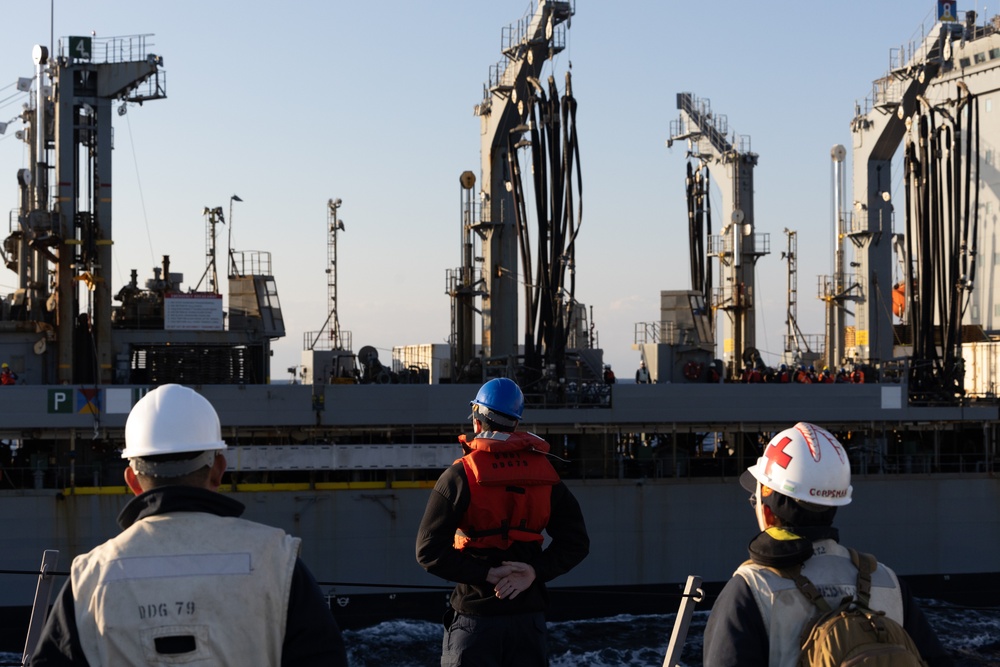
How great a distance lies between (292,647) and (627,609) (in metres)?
20.0

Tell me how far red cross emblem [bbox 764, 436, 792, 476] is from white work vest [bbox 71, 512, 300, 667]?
1.58m

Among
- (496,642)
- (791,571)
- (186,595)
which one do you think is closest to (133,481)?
(186,595)

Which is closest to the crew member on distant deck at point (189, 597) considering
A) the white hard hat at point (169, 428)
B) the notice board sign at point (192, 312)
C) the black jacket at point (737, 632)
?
the white hard hat at point (169, 428)

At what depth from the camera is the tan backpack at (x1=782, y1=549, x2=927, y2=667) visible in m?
3.18

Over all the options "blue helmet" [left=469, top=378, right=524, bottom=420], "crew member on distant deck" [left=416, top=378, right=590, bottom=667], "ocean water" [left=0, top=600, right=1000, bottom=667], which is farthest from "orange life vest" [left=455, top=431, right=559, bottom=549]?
"ocean water" [left=0, top=600, right=1000, bottom=667]

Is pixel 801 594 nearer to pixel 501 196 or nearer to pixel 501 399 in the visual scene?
pixel 501 399

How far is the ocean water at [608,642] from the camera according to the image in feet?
62.8

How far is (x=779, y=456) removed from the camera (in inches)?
149

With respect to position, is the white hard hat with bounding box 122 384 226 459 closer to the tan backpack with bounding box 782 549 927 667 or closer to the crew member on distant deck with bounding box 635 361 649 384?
the tan backpack with bounding box 782 549 927 667

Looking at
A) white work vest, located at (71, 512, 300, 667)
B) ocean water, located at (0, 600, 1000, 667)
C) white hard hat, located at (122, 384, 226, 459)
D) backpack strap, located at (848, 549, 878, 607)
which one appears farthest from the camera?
ocean water, located at (0, 600, 1000, 667)

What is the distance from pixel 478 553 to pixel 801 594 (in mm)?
2313

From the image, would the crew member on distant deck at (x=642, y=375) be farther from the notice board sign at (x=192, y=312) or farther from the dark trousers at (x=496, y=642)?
the dark trousers at (x=496, y=642)

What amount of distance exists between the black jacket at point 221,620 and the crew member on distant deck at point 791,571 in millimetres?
1147

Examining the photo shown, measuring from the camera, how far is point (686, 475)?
76.5 feet
